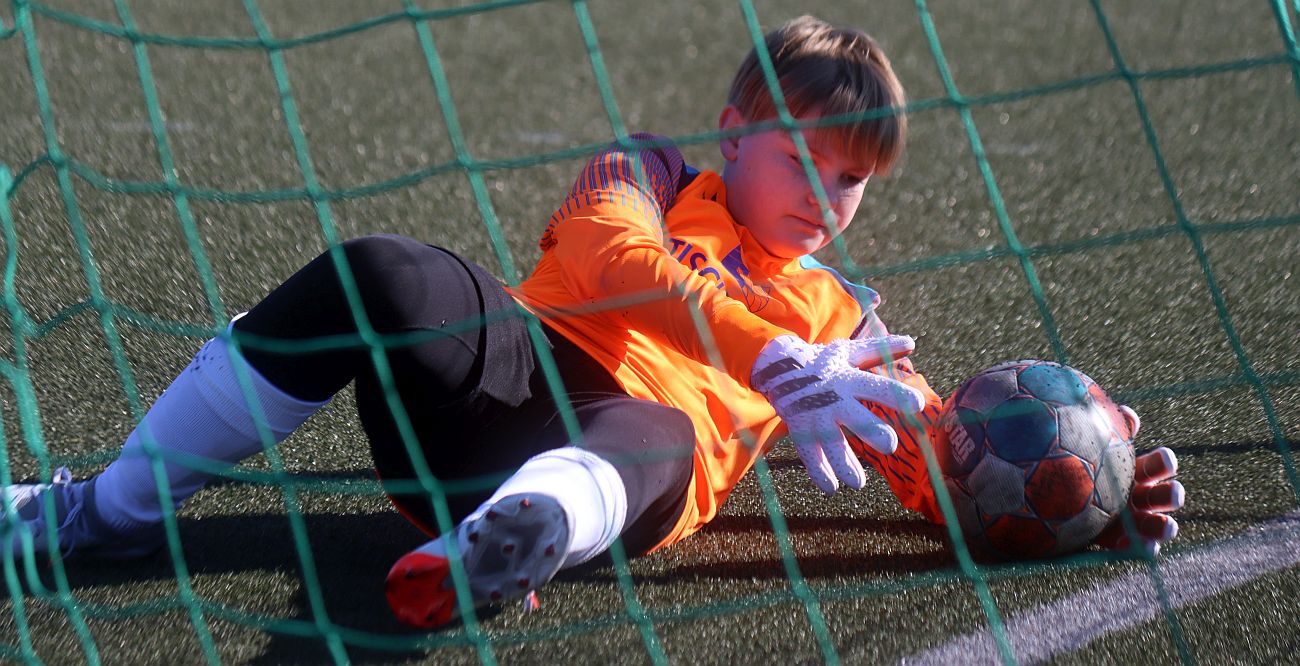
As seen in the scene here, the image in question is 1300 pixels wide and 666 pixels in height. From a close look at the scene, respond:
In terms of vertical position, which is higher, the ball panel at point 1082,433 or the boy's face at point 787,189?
Result: the boy's face at point 787,189

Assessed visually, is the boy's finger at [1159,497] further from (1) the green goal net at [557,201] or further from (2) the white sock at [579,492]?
(2) the white sock at [579,492]

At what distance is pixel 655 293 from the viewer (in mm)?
1562

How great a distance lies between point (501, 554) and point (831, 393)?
402 millimetres

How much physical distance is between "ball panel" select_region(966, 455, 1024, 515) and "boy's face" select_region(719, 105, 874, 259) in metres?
0.37

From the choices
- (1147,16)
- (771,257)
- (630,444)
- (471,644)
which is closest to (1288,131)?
(1147,16)

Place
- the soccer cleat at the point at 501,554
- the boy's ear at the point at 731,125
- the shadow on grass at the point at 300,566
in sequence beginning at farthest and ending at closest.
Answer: the boy's ear at the point at 731,125, the shadow on grass at the point at 300,566, the soccer cleat at the point at 501,554

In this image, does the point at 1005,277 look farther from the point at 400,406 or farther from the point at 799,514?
the point at 400,406

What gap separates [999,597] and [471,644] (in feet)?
2.16

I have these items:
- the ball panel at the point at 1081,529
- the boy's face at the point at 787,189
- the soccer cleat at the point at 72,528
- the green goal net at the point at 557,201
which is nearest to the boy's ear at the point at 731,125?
the boy's face at the point at 787,189

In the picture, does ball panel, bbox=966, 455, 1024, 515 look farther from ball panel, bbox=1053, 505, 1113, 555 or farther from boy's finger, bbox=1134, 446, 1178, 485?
boy's finger, bbox=1134, 446, 1178, 485

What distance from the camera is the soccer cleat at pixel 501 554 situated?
1.33 metres

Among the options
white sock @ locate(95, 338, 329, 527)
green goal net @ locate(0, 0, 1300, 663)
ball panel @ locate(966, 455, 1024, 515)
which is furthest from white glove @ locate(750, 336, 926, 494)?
white sock @ locate(95, 338, 329, 527)

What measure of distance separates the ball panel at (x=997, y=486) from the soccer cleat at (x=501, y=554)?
61 cm

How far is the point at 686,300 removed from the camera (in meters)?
1.54
